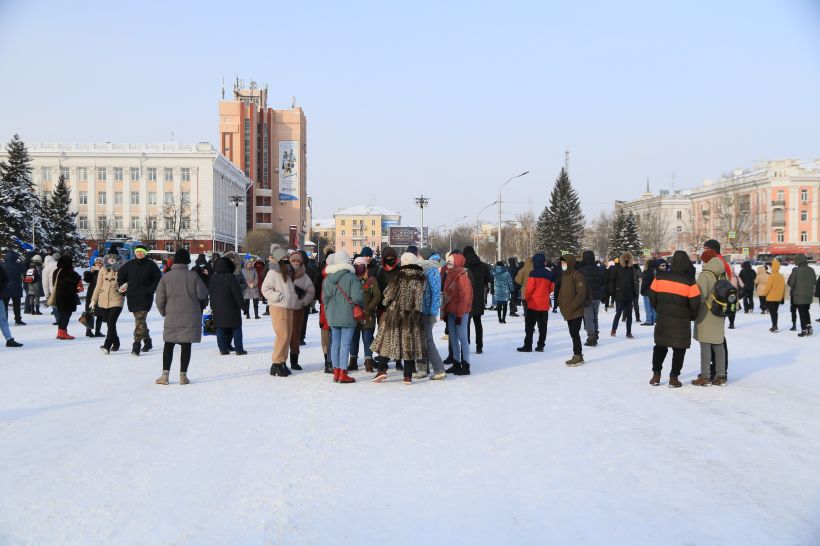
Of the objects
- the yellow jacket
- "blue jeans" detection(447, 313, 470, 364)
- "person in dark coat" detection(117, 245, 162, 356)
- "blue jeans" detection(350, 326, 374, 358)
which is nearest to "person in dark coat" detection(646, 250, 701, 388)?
"blue jeans" detection(447, 313, 470, 364)

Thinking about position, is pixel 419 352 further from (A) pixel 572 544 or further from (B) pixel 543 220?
(B) pixel 543 220

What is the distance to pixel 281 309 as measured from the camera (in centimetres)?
1027

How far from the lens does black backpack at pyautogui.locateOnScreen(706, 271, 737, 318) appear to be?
895cm

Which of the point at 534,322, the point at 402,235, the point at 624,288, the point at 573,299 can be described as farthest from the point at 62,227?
the point at 573,299

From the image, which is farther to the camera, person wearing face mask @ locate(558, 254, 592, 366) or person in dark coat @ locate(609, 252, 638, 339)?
person in dark coat @ locate(609, 252, 638, 339)

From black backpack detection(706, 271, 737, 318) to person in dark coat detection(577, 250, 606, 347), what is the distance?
206 inches

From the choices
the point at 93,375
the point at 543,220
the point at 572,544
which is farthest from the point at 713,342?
the point at 543,220

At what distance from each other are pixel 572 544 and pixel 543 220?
3404 inches

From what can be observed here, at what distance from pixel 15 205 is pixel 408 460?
49.5 metres

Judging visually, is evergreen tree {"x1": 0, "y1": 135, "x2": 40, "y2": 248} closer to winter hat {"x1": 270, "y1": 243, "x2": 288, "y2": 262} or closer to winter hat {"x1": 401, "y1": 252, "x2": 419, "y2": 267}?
winter hat {"x1": 270, "y1": 243, "x2": 288, "y2": 262}

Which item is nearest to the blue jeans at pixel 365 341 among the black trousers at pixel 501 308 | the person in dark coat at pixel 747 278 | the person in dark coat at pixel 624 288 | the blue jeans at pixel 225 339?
the blue jeans at pixel 225 339

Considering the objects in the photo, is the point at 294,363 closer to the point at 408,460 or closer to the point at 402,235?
the point at 408,460

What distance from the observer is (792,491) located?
507cm

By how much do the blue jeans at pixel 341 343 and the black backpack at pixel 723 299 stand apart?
4.71 m
